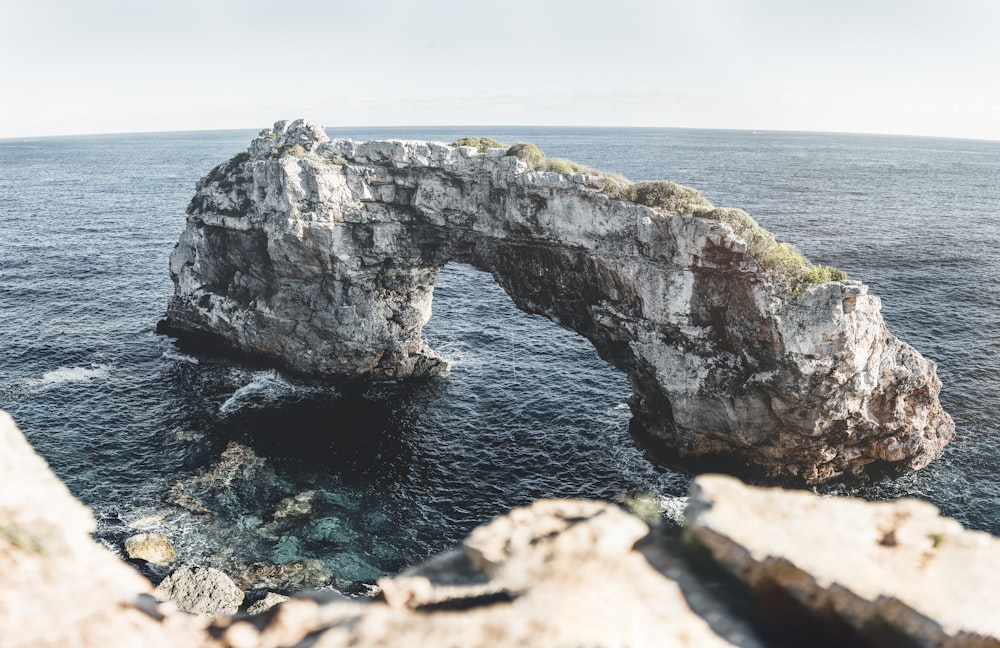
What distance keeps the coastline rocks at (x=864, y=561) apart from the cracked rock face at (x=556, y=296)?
27.5 meters

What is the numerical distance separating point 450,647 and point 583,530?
104 inches

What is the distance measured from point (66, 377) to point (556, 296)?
42477 millimetres

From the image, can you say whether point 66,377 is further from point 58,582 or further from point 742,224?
point 742,224

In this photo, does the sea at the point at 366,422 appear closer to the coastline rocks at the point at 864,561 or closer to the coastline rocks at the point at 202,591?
the coastline rocks at the point at 202,591

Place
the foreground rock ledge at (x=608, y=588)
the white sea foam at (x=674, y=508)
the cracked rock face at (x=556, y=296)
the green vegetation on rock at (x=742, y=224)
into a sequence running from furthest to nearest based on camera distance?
the white sea foam at (x=674, y=508), the cracked rock face at (x=556, y=296), the green vegetation on rock at (x=742, y=224), the foreground rock ledge at (x=608, y=588)

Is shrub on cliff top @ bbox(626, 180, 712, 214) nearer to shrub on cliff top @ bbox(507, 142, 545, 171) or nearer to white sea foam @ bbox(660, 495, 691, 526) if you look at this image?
shrub on cliff top @ bbox(507, 142, 545, 171)

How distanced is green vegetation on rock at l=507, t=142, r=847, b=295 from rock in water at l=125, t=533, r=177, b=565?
33562 mm

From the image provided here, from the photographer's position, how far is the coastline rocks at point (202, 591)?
1164 inches

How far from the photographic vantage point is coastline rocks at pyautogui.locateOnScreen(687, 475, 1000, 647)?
777 cm

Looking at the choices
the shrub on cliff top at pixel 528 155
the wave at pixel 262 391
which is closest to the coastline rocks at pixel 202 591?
the wave at pixel 262 391

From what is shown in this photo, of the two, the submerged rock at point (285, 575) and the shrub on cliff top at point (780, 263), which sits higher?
the shrub on cliff top at point (780, 263)

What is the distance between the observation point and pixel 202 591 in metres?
30.4

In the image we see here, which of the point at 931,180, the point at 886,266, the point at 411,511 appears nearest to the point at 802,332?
→ the point at 411,511

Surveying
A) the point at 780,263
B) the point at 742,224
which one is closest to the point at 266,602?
the point at 780,263
